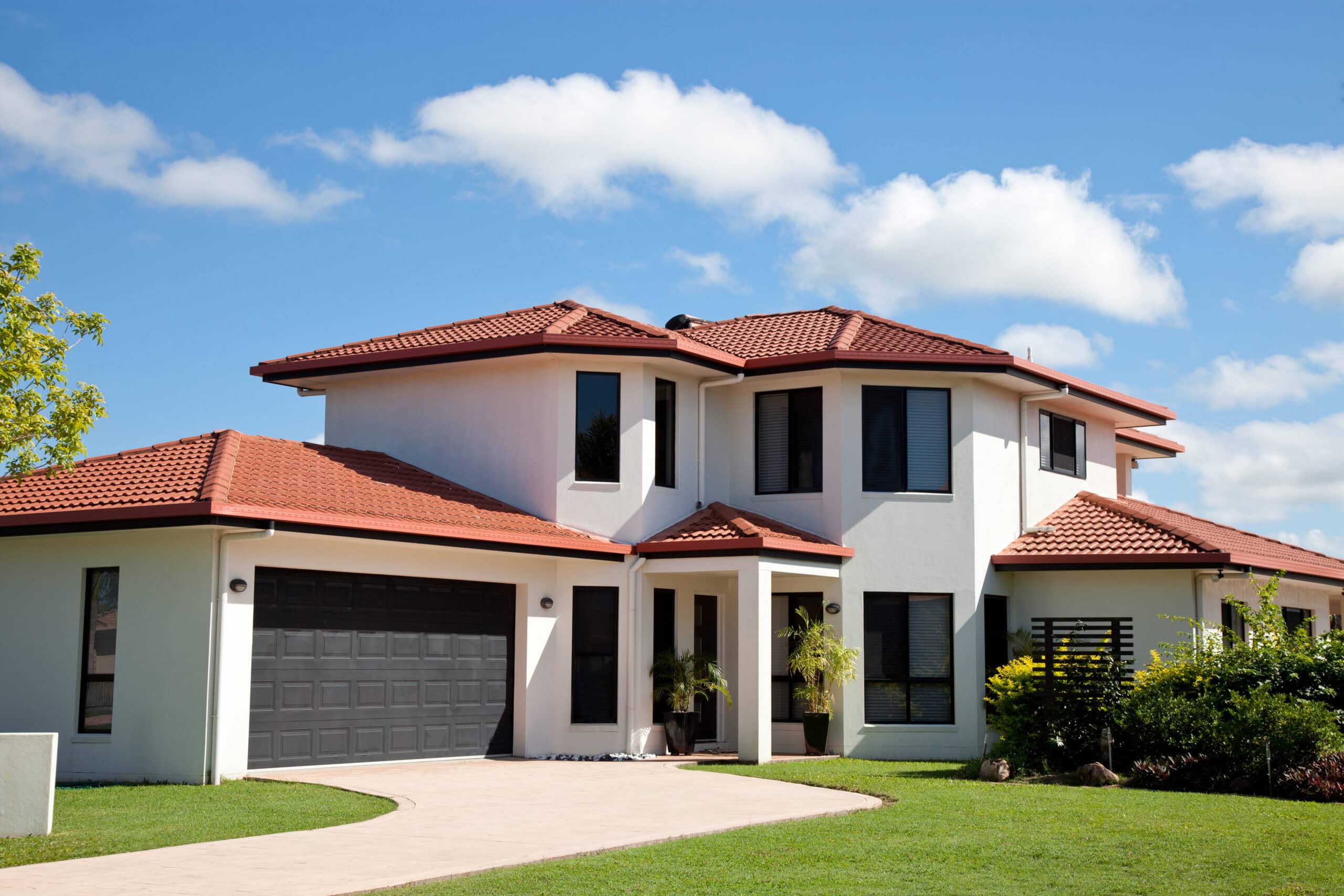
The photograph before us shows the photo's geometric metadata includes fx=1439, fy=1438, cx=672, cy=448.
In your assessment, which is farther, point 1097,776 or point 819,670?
point 819,670

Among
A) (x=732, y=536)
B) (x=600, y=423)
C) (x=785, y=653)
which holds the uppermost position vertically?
(x=600, y=423)

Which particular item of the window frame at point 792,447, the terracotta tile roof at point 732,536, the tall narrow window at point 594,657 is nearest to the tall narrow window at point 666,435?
the terracotta tile roof at point 732,536

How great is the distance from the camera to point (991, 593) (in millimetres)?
22625

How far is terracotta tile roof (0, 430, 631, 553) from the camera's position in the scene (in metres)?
16.7

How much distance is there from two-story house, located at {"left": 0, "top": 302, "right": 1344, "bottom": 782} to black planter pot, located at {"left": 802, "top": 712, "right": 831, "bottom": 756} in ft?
0.79

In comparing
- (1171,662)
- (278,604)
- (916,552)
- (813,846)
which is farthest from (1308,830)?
(278,604)

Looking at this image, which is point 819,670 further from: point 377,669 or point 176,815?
point 176,815

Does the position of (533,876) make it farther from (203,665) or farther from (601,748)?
(601,748)

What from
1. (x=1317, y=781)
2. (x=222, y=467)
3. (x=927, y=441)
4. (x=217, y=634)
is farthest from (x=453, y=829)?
(x=927, y=441)

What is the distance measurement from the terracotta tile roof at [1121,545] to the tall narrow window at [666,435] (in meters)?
5.29

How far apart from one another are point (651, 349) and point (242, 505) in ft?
23.0

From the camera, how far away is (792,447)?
22734 mm

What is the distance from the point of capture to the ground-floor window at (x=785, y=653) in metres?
22.4

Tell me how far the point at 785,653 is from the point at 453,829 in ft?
36.4
